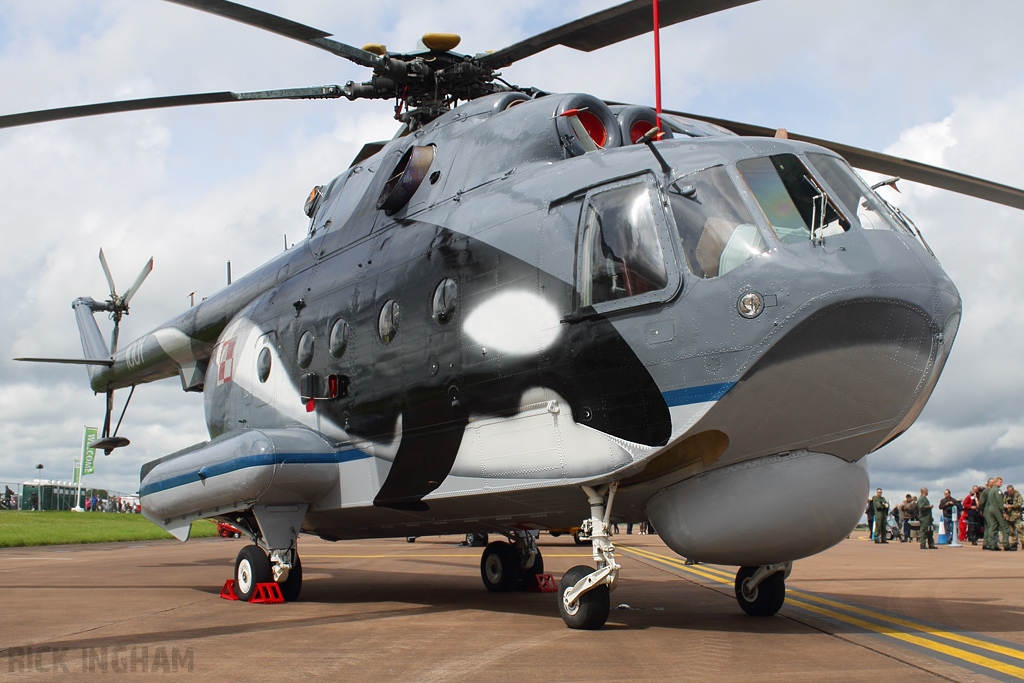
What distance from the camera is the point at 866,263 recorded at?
5887 millimetres

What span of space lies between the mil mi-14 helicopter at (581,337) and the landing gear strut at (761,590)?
29 mm

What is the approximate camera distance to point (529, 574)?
11.1 meters

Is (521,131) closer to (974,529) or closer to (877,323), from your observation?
(877,323)

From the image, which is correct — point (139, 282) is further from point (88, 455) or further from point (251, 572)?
point (88, 455)

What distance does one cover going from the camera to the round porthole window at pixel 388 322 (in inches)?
338

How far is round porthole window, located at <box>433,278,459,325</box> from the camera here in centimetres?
786

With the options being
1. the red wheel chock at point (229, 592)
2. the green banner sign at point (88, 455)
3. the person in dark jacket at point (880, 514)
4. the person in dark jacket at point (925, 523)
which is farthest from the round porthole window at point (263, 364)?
the green banner sign at point (88, 455)

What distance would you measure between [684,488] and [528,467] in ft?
4.24

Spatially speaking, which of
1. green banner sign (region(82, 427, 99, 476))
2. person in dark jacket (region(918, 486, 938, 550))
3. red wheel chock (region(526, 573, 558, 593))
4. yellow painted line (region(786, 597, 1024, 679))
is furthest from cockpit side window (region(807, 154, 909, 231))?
green banner sign (region(82, 427, 99, 476))

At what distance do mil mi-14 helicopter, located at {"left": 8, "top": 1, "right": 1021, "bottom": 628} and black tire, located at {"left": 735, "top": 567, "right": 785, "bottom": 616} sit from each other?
0.09 ft

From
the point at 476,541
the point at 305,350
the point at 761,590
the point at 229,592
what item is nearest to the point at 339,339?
the point at 305,350

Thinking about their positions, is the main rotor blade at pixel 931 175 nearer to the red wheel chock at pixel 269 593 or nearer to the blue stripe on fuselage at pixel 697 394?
the blue stripe on fuselage at pixel 697 394

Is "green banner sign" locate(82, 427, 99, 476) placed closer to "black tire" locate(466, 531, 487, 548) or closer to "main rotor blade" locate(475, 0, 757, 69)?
"black tire" locate(466, 531, 487, 548)

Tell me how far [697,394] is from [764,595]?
9.18 ft
